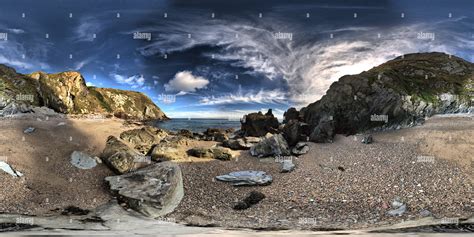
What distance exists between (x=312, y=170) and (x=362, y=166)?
3280 mm

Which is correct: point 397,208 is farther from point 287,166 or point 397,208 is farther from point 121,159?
point 121,159

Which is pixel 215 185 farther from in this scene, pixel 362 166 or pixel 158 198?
pixel 362 166

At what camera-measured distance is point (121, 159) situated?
20.2 metres

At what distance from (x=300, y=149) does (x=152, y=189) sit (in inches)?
534

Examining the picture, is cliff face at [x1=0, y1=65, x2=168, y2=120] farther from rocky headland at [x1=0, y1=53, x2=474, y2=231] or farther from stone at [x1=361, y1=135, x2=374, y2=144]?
stone at [x1=361, y1=135, x2=374, y2=144]

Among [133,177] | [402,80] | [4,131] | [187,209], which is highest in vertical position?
[402,80]

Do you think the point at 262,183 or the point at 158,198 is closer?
the point at 158,198

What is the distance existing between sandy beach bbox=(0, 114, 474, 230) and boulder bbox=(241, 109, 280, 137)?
12731 mm

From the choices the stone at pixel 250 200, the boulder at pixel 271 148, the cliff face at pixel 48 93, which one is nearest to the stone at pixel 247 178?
the stone at pixel 250 200

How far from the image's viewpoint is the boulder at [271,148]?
988 inches

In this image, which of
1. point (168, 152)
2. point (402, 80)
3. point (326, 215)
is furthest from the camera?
→ point (402, 80)

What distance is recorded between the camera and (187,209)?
1628 cm

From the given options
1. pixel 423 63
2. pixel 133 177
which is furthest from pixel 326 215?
pixel 423 63

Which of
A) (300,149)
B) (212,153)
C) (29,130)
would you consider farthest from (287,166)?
(29,130)
